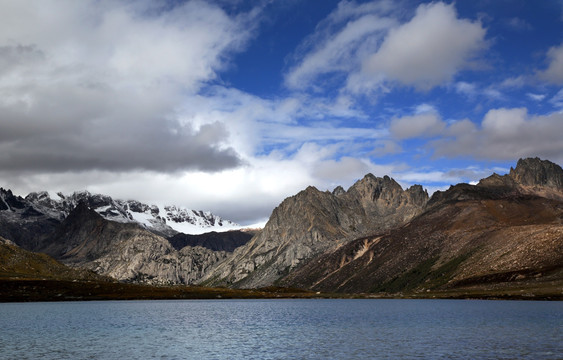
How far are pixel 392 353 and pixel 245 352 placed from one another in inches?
786

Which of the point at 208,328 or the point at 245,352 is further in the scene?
the point at 208,328

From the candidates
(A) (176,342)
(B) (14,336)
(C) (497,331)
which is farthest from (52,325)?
(C) (497,331)

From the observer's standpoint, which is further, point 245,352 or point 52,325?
point 52,325

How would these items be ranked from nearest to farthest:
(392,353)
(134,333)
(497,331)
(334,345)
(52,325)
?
1. (392,353)
2. (334,345)
3. (497,331)
4. (134,333)
5. (52,325)

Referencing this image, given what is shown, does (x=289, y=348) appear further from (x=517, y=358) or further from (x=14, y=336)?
(x=14, y=336)

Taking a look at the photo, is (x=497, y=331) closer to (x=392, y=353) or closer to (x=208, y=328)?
(x=392, y=353)

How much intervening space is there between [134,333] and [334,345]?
137ft

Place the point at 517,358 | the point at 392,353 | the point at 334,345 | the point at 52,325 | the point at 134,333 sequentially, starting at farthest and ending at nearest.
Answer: the point at 52,325
the point at 134,333
the point at 334,345
the point at 392,353
the point at 517,358

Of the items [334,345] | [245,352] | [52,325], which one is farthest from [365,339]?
[52,325]

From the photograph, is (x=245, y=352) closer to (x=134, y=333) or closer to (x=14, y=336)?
(x=134, y=333)

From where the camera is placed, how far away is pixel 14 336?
9244 centimetres

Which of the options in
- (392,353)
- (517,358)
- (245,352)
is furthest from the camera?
(245,352)

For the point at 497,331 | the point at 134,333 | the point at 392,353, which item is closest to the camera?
the point at 392,353

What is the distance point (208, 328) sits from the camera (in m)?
109
